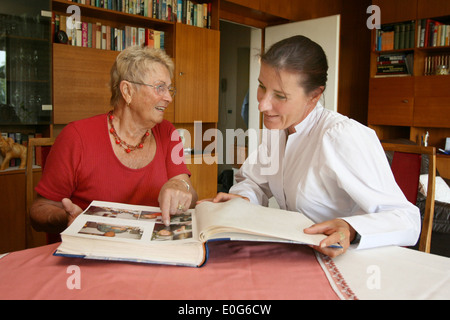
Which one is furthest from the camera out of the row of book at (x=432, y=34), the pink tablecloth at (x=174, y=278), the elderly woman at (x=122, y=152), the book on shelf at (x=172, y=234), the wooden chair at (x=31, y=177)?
the row of book at (x=432, y=34)

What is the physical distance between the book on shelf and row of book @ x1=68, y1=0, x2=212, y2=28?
2632 mm

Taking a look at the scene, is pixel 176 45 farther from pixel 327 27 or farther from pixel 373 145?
pixel 373 145

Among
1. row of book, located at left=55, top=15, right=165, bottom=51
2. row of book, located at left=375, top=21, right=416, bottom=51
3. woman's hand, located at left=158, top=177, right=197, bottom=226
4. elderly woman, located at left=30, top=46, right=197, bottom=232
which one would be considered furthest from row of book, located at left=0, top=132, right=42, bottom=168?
row of book, located at left=375, top=21, right=416, bottom=51

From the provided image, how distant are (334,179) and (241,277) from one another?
0.53 metres

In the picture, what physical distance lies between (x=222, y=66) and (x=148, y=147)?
4.87m

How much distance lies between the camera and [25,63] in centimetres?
284

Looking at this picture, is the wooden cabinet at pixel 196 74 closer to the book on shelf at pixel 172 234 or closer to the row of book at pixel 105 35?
the row of book at pixel 105 35

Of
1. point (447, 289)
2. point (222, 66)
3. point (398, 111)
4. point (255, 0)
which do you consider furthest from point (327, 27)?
point (447, 289)

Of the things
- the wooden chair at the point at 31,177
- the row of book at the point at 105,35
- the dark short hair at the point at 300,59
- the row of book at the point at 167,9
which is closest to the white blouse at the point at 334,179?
the dark short hair at the point at 300,59

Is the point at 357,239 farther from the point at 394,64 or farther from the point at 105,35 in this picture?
the point at 394,64

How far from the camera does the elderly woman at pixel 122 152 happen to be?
Result: 1402mm

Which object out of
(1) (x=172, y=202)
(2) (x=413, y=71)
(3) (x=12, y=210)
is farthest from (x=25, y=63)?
(2) (x=413, y=71)

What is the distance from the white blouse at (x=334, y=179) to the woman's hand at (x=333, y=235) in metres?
0.05

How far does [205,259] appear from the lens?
2.74ft
